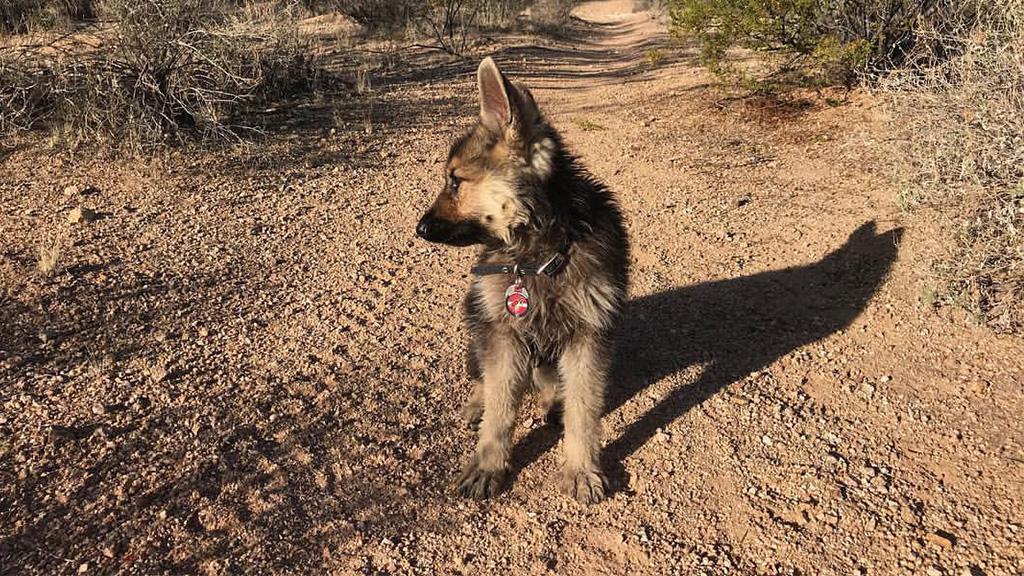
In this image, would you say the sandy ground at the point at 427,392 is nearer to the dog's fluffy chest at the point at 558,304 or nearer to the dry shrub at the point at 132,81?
the dry shrub at the point at 132,81

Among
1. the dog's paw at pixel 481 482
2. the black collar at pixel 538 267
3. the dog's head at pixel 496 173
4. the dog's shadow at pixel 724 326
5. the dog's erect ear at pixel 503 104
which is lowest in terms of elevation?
the dog's paw at pixel 481 482

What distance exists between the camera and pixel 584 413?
2.98 meters

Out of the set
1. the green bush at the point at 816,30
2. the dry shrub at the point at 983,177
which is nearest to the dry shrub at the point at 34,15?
the green bush at the point at 816,30

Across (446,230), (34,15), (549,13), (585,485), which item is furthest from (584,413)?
(549,13)

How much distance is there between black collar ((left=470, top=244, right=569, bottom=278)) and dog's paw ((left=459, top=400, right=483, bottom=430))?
89 cm

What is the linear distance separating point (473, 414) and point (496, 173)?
139 centimetres

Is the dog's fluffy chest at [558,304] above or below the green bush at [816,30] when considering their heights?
below

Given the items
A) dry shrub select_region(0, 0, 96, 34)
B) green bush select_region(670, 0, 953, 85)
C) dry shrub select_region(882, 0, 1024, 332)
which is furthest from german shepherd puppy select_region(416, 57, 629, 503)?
dry shrub select_region(0, 0, 96, 34)

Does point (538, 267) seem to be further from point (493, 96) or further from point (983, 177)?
point (983, 177)

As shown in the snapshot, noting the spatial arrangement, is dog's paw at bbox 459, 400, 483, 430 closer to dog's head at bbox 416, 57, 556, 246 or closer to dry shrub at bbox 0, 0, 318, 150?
dog's head at bbox 416, 57, 556, 246

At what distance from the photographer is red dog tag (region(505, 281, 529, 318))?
2.86 metres

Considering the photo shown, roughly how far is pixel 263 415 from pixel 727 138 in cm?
634

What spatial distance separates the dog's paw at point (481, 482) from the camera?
2.96m

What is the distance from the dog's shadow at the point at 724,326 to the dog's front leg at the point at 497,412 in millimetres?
215
